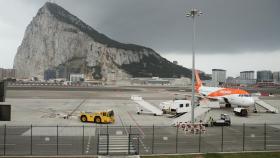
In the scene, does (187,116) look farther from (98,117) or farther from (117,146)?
(117,146)

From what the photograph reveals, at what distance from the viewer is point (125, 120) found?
46.7m

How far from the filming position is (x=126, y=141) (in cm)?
3097

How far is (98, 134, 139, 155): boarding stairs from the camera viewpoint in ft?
88.9

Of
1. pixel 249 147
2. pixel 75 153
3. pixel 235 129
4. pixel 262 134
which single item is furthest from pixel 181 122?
pixel 75 153

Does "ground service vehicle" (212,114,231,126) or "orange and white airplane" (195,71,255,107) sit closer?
"ground service vehicle" (212,114,231,126)

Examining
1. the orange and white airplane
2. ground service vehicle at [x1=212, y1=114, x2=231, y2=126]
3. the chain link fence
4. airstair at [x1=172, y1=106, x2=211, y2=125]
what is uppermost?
the orange and white airplane

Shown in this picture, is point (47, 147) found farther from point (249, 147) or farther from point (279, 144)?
point (279, 144)

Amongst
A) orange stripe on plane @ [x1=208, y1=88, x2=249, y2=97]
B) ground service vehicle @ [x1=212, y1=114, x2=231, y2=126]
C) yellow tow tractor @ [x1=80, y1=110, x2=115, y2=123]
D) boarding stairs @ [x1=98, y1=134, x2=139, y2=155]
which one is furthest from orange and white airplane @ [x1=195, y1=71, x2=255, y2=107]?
boarding stairs @ [x1=98, y1=134, x2=139, y2=155]

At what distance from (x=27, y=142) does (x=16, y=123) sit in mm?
12433

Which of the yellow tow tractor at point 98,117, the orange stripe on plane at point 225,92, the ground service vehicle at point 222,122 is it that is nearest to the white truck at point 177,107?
the ground service vehicle at point 222,122

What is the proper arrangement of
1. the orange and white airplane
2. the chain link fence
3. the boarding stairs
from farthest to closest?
the orange and white airplane
the chain link fence
the boarding stairs

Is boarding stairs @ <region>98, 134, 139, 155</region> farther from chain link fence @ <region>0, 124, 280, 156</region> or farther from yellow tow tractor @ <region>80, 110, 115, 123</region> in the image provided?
yellow tow tractor @ <region>80, 110, 115, 123</region>

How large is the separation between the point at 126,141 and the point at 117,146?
2.13 metres

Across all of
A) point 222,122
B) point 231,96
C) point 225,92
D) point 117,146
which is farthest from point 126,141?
point 225,92
